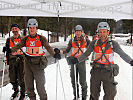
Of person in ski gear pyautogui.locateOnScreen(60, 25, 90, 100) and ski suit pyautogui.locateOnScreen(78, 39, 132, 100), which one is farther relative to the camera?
person in ski gear pyautogui.locateOnScreen(60, 25, 90, 100)

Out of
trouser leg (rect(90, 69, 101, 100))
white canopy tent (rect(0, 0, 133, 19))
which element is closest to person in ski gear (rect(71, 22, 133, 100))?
trouser leg (rect(90, 69, 101, 100))

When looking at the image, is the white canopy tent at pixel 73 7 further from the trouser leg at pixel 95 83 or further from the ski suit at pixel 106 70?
the trouser leg at pixel 95 83

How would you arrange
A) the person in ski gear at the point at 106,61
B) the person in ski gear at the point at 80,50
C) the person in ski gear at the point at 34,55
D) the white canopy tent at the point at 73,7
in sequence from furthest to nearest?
the white canopy tent at the point at 73,7 < the person in ski gear at the point at 80,50 < the person in ski gear at the point at 34,55 < the person in ski gear at the point at 106,61

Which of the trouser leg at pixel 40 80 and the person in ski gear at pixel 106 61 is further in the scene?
the trouser leg at pixel 40 80

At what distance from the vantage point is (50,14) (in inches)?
205

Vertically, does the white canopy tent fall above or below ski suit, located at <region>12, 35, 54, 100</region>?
above

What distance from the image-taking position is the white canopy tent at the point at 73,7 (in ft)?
15.6

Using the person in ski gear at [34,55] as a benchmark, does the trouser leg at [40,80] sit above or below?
below

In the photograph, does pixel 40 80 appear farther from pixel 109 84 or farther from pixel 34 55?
pixel 109 84

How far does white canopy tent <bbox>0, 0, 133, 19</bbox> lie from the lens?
474cm

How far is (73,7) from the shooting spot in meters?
4.91

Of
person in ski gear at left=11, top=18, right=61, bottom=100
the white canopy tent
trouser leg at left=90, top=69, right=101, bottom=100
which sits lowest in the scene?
trouser leg at left=90, top=69, right=101, bottom=100

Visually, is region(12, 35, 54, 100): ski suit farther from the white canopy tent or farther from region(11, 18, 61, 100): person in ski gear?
the white canopy tent

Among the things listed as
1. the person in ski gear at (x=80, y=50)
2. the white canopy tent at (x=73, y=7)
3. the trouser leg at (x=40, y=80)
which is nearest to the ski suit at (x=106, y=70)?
the person in ski gear at (x=80, y=50)
